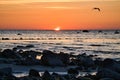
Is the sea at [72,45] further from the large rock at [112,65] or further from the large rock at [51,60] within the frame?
the large rock at [112,65]

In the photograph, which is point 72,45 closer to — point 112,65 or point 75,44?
point 75,44

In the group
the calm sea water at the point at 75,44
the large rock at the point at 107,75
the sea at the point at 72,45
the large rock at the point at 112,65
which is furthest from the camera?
the calm sea water at the point at 75,44

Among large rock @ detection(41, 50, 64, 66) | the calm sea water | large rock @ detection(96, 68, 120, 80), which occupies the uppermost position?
the calm sea water

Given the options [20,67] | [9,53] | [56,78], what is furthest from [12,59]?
[56,78]

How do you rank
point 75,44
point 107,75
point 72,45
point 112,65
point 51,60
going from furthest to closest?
1. point 75,44
2. point 72,45
3. point 51,60
4. point 112,65
5. point 107,75

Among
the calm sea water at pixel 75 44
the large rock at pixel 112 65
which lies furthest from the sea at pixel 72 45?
the large rock at pixel 112 65

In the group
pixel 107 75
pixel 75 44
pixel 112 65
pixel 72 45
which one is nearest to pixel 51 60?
pixel 112 65

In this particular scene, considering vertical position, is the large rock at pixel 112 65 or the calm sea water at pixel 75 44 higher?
the calm sea water at pixel 75 44

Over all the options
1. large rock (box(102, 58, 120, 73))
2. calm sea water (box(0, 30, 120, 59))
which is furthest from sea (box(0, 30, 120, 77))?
large rock (box(102, 58, 120, 73))

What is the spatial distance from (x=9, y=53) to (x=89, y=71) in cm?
889

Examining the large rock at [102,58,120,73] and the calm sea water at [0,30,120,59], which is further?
the calm sea water at [0,30,120,59]

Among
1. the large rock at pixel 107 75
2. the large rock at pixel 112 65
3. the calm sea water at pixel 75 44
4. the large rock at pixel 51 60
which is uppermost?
the calm sea water at pixel 75 44

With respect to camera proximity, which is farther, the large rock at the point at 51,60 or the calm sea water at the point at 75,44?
the calm sea water at the point at 75,44

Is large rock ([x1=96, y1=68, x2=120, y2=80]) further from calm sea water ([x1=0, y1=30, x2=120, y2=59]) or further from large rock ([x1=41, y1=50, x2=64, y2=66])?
calm sea water ([x1=0, y1=30, x2=120, y2=59])
